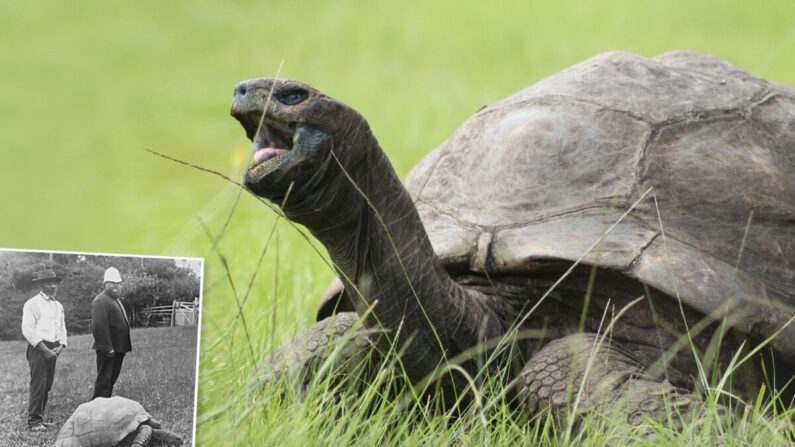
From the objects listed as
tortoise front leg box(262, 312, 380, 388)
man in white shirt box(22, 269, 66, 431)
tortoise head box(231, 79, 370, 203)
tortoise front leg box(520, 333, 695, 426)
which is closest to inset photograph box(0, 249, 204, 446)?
man in white shirt box(22, 269, 66, 431)

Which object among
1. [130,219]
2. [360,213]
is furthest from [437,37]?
[360,213]

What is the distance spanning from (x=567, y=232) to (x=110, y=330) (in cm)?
143

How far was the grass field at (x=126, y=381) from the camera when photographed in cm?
159

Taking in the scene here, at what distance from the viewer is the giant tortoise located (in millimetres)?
2176

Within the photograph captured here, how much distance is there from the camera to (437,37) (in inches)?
485

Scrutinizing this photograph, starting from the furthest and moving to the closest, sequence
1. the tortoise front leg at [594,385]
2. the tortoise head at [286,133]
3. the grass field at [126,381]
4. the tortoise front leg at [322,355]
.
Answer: the tortoise front leg at [322,355], the tortoise front leg at [594,385], the tortoise head at [286,133], the grass field at [126,381]

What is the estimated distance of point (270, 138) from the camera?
2055 millimetres

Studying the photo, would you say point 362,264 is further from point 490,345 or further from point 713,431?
point 713,431

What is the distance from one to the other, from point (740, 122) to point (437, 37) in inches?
382

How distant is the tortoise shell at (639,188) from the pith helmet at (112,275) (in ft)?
3.88

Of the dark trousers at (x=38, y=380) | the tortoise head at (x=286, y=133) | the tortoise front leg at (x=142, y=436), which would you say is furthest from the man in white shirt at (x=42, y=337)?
the tortoise head at (x=286, y=133)

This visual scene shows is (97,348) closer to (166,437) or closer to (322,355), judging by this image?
(166,437)

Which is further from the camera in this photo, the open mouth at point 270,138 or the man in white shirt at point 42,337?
the open mouth at point 270,138

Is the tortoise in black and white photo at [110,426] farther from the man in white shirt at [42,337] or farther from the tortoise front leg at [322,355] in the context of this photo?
the tortoise front leg at [322,355]
